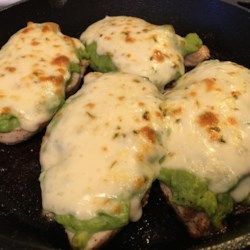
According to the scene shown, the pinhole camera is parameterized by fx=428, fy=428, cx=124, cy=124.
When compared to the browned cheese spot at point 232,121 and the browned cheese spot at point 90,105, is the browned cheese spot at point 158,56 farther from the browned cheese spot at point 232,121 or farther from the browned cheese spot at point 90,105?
the browned cheese spot at point 232,121

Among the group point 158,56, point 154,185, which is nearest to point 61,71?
point 158,56

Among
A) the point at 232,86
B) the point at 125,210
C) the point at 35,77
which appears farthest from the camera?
the point at 35,77

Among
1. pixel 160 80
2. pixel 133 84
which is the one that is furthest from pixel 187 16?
pixel 133 84

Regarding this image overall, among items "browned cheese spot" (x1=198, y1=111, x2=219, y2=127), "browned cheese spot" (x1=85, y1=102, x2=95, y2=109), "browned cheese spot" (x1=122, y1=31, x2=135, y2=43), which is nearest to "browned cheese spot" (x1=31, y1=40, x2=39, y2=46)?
"browned cheese spot" (x1=122, y1=31, x2=135, y2=43)

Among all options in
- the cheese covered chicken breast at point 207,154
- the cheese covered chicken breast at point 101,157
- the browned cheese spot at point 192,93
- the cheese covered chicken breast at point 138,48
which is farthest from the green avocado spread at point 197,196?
the cheese covered chicken breast at point 138,48

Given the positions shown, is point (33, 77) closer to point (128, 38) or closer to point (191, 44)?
point (128, 38)

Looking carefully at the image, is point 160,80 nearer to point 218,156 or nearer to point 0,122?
point 218,156

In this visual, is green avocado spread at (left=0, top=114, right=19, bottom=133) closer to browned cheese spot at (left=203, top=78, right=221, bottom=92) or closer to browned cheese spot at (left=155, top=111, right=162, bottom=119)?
browned cheese spot at (left=155, top=111, right=162, bottom=119)
